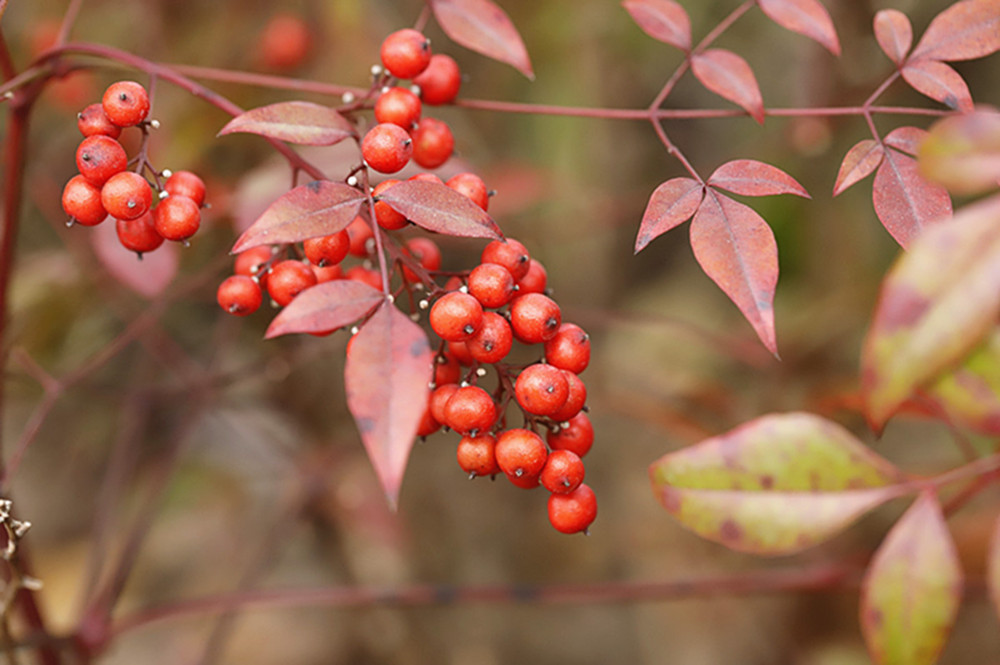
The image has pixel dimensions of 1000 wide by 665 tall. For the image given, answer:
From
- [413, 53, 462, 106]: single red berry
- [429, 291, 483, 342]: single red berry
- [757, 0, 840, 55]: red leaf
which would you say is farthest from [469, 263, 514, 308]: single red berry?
[757, 0, 840, 55]: red leaf

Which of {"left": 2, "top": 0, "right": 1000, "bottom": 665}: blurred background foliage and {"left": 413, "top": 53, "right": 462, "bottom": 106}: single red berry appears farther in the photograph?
{"left": 2, "top": 0, "right": 1000, "bottom": 665}: blurred background foliage

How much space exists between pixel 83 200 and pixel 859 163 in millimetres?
488

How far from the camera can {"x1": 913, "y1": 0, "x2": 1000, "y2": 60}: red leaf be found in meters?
0.54

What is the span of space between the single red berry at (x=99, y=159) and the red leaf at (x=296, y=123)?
67mm

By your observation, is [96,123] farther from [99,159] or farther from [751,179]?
[751,179]

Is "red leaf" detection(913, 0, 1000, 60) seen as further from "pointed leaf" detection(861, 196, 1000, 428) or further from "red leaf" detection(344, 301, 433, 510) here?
"red leaf" detection(344, 301, 433, 510)

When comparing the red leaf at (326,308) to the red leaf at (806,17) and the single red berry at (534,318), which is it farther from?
the red leaf at (806,17)

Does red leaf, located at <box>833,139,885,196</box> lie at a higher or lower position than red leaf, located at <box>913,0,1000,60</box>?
lower

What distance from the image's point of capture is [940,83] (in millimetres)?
549

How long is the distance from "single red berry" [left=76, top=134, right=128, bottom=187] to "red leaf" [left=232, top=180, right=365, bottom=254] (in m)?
0.12

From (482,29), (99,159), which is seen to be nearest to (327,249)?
(99,159)

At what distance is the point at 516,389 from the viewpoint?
1.46 feet

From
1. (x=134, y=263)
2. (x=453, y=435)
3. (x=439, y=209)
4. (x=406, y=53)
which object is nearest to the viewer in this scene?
(x=439, y=209)

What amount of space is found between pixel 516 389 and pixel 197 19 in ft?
3.21
